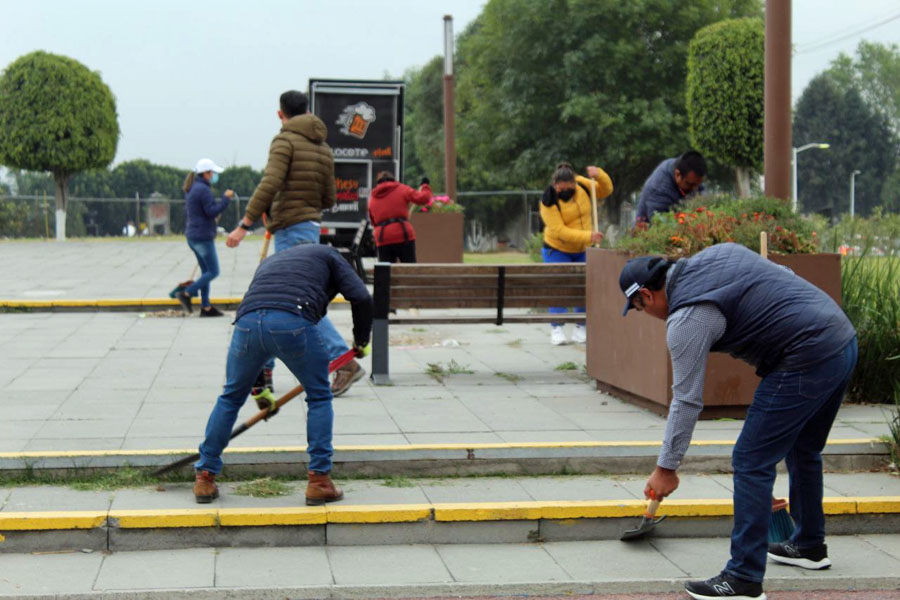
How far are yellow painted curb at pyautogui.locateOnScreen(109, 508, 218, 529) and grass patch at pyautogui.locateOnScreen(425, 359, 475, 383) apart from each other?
385cm

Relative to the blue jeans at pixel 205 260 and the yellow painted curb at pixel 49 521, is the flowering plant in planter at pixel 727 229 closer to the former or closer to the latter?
the yellow painted curb at pixel 49 521

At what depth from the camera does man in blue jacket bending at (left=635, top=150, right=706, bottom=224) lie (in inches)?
345

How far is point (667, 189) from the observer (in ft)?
29.5

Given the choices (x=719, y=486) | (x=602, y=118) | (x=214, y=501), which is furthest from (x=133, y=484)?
(x=602, y=118)

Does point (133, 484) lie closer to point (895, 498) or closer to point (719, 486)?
point (719, 486)

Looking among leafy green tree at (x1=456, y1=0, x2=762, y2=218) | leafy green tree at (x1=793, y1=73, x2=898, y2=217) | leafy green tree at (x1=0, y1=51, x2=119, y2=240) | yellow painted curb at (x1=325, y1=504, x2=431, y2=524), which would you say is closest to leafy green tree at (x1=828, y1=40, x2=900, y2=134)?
leafy green tree at (x1=793, y1=73, x2=898, y2=217)

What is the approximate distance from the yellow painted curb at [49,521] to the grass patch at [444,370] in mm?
4118

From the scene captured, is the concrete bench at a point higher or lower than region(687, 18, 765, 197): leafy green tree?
lower

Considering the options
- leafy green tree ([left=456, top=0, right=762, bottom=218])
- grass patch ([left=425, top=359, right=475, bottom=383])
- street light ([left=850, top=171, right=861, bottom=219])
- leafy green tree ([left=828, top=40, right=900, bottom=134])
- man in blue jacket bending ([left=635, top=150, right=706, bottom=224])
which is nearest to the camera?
man in blue jacket bending ([left=635, top=150, right=706, bottom=224])

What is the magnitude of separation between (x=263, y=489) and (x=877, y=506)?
316cm

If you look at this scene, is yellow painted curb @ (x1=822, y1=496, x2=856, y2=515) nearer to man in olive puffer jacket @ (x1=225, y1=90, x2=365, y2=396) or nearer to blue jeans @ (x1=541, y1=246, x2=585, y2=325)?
man in olive puffer jacket @ (x1=225, y1=90, x2=365, y2=396)

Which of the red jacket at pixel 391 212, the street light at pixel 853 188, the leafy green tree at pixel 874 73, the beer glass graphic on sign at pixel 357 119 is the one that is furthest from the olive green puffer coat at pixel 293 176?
the leafy green tree at pixel 874 73

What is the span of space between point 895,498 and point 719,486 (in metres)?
0.89

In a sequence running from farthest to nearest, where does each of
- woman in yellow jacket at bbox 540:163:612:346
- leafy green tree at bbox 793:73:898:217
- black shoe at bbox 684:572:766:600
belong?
leafy green tree at bbox 793:73:898:217, woman in yellow jacket at bbox 540:163:612:346, black shoe at bbox 684:572:766:600
